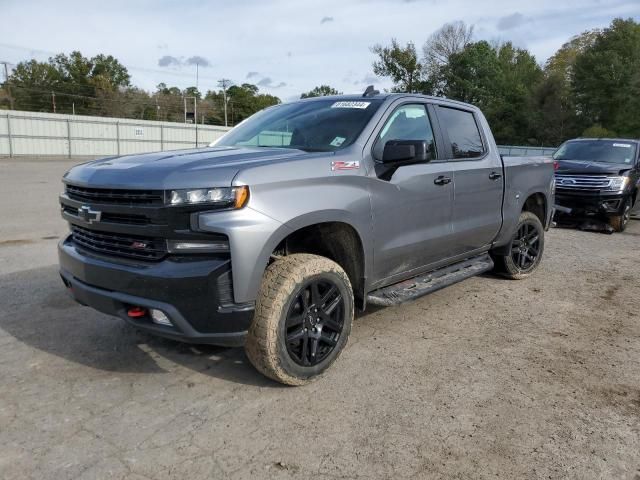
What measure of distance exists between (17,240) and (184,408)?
5.67 metres

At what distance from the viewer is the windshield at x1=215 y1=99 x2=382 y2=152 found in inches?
153

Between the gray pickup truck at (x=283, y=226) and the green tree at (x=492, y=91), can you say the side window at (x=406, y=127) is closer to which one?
the gray pickup truck at (x=283, y=226)

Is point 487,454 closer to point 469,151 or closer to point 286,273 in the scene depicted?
point 286,273

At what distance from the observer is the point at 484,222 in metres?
5.08

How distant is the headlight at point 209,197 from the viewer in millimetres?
2875

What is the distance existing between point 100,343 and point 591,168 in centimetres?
923

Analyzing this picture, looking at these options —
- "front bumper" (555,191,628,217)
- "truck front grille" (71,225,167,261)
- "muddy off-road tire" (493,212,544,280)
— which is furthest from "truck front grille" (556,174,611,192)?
"truck front grille" (71,225,167,261)

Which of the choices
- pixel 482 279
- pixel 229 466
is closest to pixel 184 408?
pixel 229 466

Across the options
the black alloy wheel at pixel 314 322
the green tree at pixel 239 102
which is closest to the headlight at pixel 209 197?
the black alloy wheel at pixel 314 322

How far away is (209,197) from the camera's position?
2885 millimetres

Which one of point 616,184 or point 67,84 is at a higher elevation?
point 67,84

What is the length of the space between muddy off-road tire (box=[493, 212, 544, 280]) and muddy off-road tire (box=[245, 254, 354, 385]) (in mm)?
3061

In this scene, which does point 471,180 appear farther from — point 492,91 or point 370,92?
point 492,91

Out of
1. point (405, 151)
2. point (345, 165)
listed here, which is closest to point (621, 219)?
point (405, 151)
